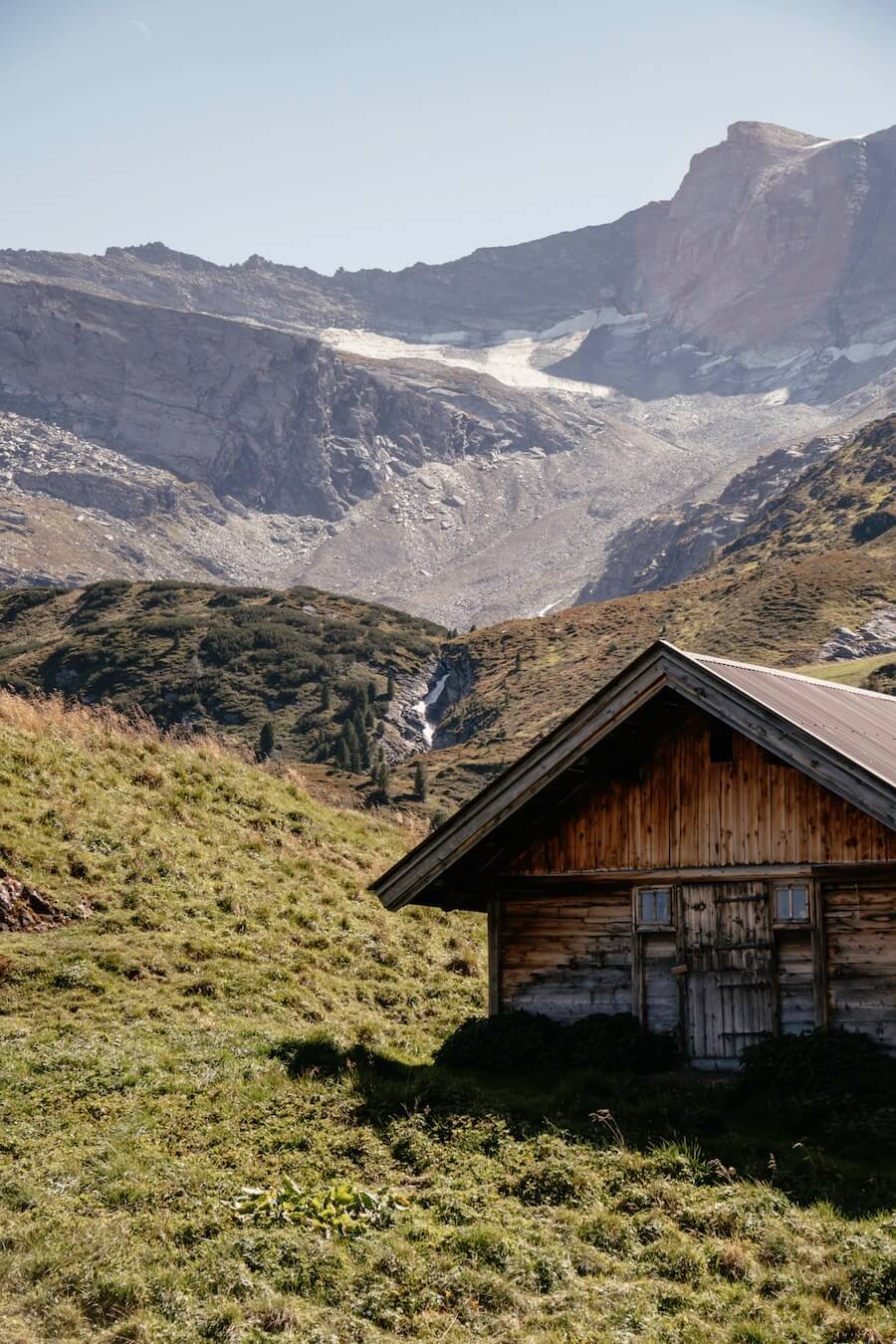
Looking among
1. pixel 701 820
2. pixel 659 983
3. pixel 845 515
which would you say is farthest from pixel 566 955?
pixel 845 515

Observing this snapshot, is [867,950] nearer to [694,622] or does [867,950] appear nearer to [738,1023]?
[738,1023]

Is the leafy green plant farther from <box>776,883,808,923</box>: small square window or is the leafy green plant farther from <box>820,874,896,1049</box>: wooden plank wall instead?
<box>776,883,808,923</box>: small square window

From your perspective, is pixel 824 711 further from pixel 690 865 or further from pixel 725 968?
pixel 725 968

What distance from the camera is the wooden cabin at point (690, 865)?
1538 cm

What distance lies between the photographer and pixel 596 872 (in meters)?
16.8

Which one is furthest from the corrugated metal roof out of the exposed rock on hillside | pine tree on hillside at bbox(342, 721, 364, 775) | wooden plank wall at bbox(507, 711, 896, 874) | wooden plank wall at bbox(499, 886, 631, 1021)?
pine tree on hillside at bbox(342, 721, 364, 775)

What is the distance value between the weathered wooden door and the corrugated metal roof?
1855 millimetres

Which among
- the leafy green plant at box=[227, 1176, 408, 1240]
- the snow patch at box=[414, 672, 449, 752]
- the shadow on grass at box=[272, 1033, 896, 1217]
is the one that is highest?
the snow patch at box=[414, 672, 449, 752]

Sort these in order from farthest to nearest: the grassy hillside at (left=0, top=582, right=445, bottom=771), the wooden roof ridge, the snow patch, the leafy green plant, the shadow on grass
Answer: the snow patch, the grassy hillside at (left=0, top=582, right=445, bottom=771), the wooden roof ridge, the shadow on grass, the leafy green plant

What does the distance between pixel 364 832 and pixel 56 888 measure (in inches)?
321

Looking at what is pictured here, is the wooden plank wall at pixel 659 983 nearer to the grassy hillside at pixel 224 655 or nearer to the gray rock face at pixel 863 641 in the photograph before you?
the grassy hillside at pixel 224 655

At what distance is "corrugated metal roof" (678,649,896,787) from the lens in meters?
15.2

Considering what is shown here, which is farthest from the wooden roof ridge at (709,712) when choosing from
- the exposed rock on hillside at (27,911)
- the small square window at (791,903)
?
the exposed rock on hillside at (27,911)

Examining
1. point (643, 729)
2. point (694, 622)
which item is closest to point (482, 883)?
point (643, 729)
